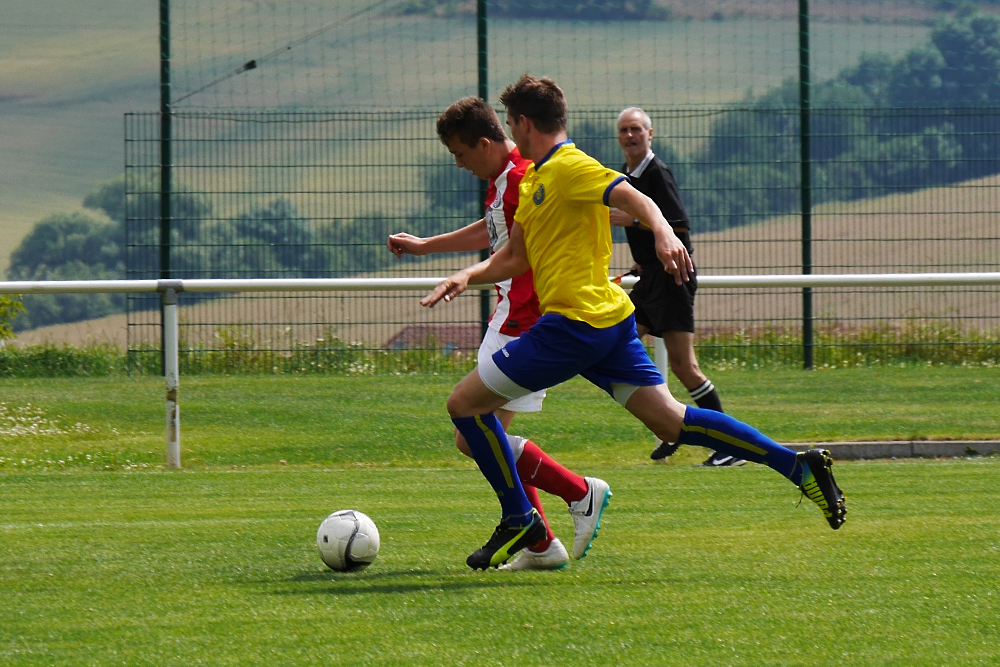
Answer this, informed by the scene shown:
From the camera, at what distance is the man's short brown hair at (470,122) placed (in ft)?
17.1

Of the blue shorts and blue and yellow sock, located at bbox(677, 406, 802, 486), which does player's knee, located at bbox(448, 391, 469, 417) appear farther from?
blue and yellow sock, located at bbox(677, 406, 802, 486)

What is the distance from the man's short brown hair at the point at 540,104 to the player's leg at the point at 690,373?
10.3 ft

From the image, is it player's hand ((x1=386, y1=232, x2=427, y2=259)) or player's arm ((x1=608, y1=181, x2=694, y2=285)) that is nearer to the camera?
player's arm ((x1=608, y1=181, x2=694, y2=285))

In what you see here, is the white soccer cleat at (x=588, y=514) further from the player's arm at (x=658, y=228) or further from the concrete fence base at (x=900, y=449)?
the concrete fence base at (x=900, y=449)

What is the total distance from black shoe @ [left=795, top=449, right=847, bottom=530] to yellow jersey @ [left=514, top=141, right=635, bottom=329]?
0.83 meters

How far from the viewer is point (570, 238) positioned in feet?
15.6

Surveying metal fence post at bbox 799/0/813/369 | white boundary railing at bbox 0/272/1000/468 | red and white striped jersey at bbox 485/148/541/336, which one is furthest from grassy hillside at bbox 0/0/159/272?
red and white striped jersey at bbox 485/148/541/336

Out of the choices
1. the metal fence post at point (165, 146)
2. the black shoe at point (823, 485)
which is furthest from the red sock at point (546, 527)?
the metal fence post at point (165, 146)

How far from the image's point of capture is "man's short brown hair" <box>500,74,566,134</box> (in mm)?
4863

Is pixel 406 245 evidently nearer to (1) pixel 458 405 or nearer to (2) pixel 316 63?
(1) pixel 458 405

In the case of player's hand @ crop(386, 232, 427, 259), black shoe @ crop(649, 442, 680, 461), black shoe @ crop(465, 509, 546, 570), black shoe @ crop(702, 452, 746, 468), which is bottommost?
black shoe @ crop(702, 452, 746, 468)

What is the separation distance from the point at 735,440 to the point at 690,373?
3.01 metres

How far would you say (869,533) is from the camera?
5.42 meters

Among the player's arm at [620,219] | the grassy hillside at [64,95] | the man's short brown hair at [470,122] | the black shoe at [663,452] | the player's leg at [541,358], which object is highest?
the grassy hillside at [64,95]
